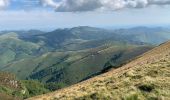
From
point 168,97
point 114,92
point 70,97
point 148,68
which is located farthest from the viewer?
point 148,68

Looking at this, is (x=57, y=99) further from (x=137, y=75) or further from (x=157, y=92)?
(x=157, y=92)

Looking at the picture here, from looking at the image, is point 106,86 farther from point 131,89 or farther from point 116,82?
point 131,89

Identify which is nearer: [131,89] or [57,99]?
[131,89]

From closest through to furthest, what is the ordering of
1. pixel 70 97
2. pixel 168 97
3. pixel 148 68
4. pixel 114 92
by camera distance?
pixel 168 97
pixel 114 92
pixel 70 97
pixel 148 68

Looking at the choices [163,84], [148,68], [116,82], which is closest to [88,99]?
[116,82]

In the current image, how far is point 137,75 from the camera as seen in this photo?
32.8 metres

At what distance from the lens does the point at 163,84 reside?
28.7 m

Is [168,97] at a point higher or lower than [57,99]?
higher

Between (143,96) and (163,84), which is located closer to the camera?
(143,96)

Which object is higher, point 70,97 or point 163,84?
point 163,84

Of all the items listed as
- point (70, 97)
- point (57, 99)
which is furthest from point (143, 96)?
point (57, 99)

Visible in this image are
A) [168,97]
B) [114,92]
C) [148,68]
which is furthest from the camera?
[148,68]

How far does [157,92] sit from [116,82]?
18.4 ft

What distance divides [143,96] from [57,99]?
9848 mm
